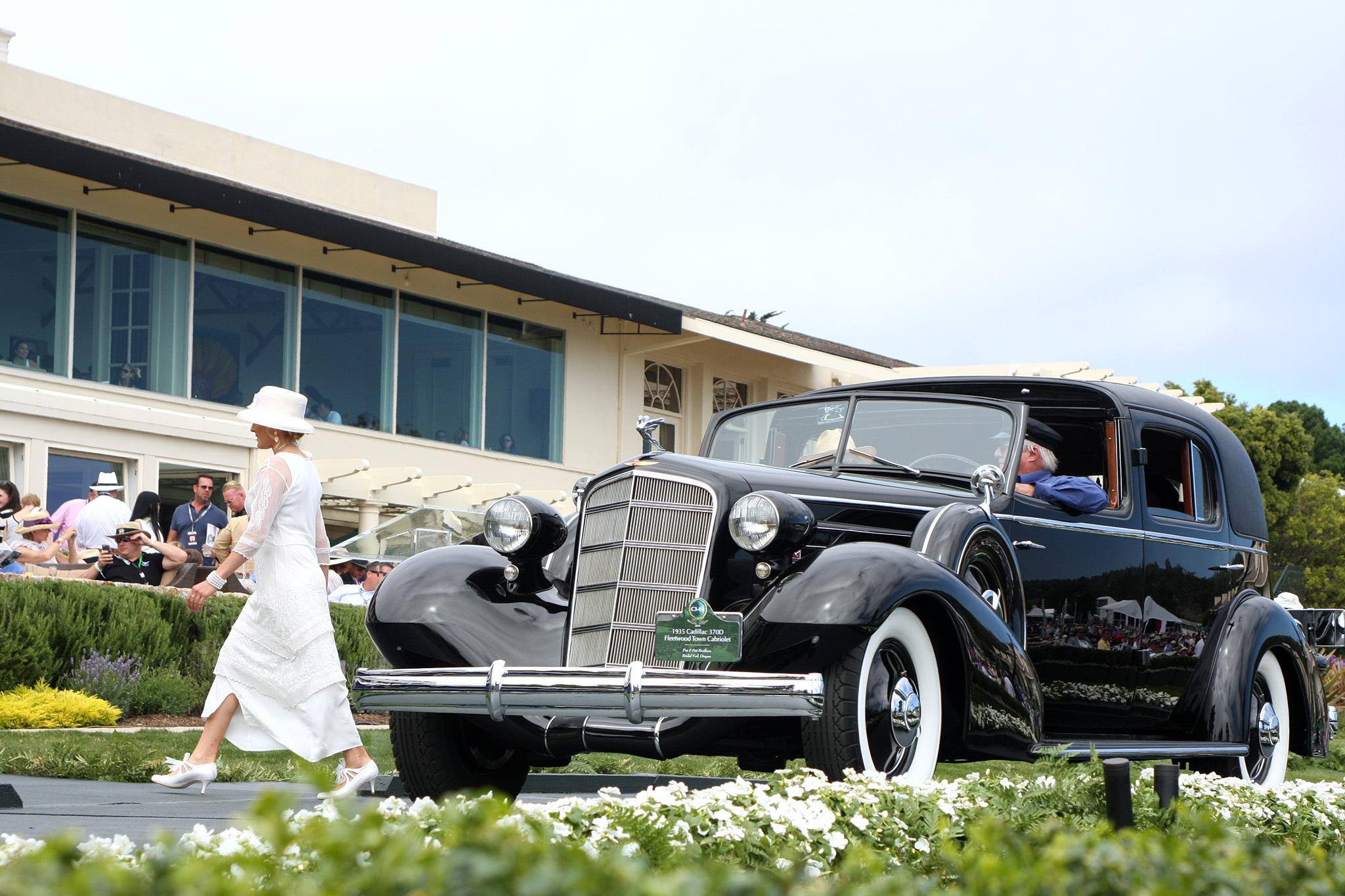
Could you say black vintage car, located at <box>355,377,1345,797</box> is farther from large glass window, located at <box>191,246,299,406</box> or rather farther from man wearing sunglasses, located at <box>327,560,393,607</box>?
large glass window, located at <box>191,246,299,406</box>

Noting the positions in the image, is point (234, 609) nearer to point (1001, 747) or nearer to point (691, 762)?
point (691, 762)

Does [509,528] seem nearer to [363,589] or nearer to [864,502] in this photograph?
[864,502]

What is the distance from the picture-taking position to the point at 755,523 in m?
5.41

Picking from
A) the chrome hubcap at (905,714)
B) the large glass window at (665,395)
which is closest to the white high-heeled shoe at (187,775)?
the chrome hubcap at (905,714)

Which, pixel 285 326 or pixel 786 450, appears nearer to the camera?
pixel 786 450

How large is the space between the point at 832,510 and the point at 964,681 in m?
1.03

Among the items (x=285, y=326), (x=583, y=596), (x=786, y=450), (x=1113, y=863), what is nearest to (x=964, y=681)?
(x=583, y=596)

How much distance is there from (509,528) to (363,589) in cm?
899

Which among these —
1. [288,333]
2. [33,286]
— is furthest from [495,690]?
[288,333]

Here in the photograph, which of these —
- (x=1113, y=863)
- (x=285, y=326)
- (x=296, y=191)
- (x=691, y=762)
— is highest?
(x=296, y=191)

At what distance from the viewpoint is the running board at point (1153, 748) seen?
604cm

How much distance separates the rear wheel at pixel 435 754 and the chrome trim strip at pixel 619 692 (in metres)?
0.74

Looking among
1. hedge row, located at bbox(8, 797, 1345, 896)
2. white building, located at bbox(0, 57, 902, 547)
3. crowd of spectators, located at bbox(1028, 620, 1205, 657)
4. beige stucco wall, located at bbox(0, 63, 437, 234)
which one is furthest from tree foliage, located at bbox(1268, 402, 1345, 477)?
hedge row, located at bbox(8, 797, 1345, 896)

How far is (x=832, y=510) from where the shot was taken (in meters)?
6.09
